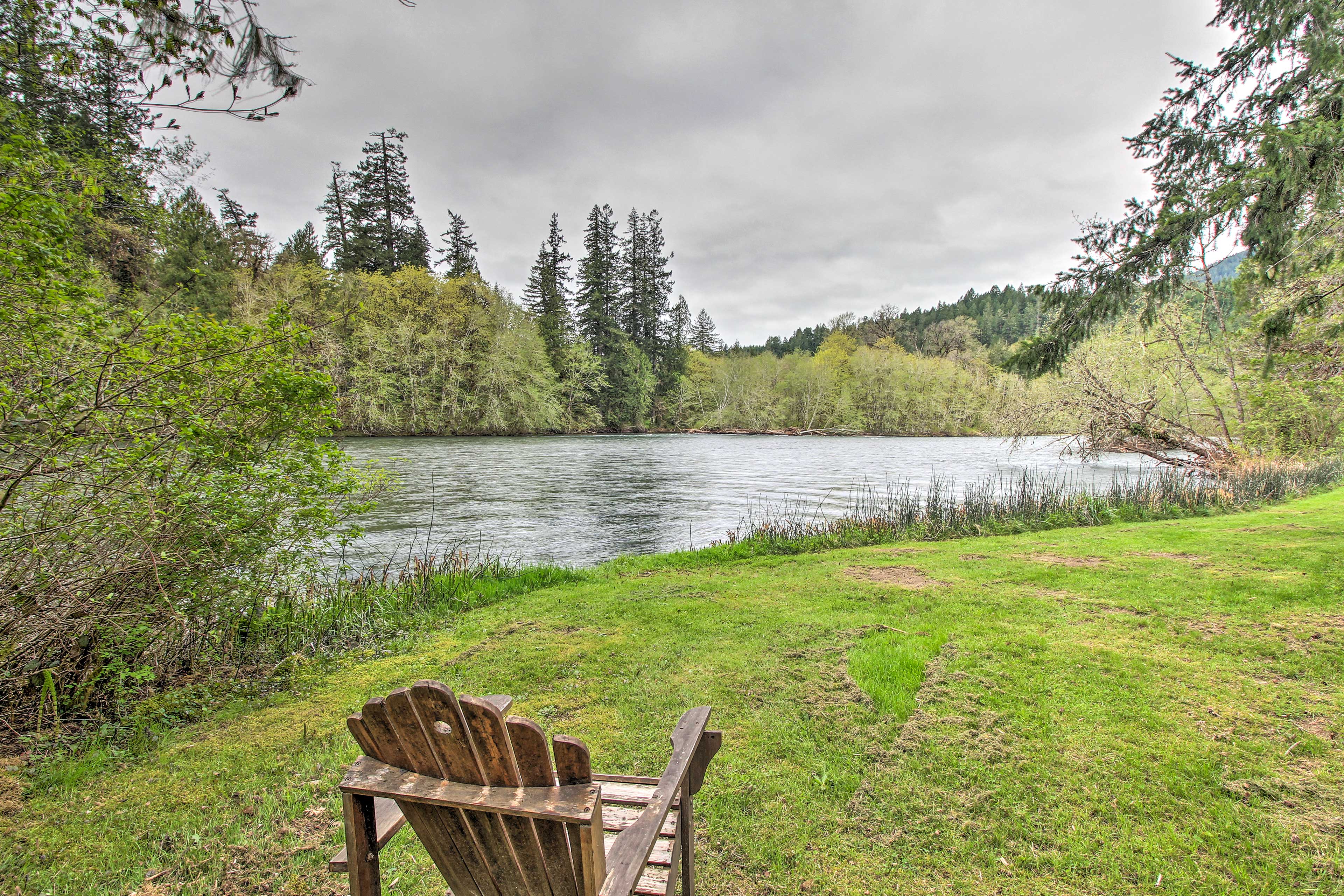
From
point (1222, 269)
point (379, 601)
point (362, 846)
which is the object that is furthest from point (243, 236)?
point (1222, 269)

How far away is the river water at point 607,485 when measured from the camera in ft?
34.1

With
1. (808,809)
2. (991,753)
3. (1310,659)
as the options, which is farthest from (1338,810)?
Answer: (808,809)

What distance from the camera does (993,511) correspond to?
414 inches

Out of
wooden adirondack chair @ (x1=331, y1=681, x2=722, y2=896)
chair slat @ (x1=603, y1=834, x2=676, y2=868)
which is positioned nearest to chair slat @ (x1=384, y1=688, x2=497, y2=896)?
wooden adirondack chair @ (x1=331, y1=681, x2=722, y2=896)

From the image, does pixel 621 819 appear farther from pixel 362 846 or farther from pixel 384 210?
pixel 384 210

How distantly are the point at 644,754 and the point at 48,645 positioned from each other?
3.68m

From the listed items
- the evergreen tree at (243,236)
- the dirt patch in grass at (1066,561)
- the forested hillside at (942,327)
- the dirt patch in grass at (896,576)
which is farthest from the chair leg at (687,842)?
the forested hillside at (942,327)

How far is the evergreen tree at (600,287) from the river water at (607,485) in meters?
19.1

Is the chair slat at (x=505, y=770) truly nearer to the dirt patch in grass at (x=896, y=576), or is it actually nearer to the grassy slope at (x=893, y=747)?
the grassy slope at (x=893, y=747)

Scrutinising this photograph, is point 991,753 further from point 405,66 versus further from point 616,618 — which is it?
point 405,66

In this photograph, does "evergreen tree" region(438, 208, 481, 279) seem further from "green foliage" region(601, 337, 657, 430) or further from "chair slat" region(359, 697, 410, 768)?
"chair slat" region(359, 697, 410, 768)

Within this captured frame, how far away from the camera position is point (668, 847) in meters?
2.05

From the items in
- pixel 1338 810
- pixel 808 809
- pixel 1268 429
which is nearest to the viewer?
pixel 1338 810

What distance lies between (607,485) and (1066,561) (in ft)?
43.1
